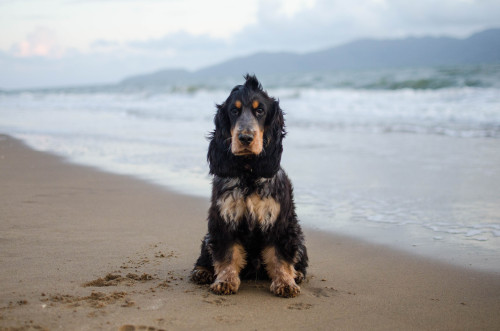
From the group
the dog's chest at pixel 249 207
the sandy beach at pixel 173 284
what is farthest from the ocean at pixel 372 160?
the dog's chest at pixel 249 207

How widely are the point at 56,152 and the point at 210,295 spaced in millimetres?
8386

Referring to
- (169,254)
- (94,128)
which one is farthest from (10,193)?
(94,128)

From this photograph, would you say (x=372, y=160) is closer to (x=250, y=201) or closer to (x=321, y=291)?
(x=321, y=291)

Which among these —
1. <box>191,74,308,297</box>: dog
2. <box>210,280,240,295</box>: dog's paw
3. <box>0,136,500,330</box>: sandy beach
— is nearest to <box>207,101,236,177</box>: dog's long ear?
<box>191,74,308,297</box>: dog

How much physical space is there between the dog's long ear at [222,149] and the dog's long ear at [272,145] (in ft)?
0.77

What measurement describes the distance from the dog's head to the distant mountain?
64.3 m

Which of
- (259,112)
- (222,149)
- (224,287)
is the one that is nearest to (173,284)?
(224,287)

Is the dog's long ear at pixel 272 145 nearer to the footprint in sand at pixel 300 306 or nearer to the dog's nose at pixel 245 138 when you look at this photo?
the dog's nose at pixel 245 138

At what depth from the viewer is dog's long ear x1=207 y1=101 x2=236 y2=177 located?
3.89 meters

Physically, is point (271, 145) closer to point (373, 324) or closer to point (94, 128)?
point (373, 324)

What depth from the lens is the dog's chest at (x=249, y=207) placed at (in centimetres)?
385

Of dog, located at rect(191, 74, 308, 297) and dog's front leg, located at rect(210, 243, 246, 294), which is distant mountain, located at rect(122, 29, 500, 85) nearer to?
dog, located at rect(191, 74, 308, 297)

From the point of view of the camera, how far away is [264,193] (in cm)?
388

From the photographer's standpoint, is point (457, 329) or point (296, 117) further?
point (296, 117)
